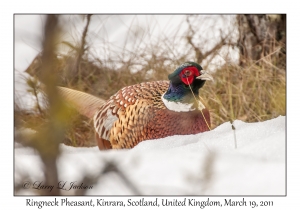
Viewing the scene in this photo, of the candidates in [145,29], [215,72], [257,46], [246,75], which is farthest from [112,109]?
[257,46]

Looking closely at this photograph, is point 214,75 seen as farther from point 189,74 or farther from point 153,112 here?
point 153,112

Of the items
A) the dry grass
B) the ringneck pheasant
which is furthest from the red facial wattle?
the dry grass

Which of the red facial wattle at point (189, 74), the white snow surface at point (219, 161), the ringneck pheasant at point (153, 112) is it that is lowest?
the white snow surface at point (219, 161)

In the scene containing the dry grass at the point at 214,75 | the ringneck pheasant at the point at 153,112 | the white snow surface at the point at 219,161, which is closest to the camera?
the white snow surface at the point at 219,161

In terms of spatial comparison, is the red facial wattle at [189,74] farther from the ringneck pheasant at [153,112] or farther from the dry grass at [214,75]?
the dry grass at [214,75]

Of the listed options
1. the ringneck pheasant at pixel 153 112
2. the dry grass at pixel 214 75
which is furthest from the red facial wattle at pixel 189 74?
the dry grass at pixel 214 75

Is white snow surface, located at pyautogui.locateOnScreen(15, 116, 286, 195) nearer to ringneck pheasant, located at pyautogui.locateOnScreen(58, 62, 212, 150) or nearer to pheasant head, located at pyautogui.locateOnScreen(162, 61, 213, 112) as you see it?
ringneck pheasant, located at pyautogui.locateOnScreen(58, 62, 212, 150)

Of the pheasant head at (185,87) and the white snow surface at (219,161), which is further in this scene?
the pheasant head at (185,87)

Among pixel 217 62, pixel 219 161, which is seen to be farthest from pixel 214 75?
pixel 219 161

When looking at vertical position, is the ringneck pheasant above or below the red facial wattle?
below

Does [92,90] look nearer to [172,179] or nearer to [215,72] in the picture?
[215,72]

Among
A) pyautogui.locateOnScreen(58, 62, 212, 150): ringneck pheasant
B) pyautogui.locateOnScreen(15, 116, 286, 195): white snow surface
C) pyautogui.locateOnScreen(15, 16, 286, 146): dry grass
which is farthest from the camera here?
pyautogui.locateOnScreen(15, 16, 286, 146): dry grass
